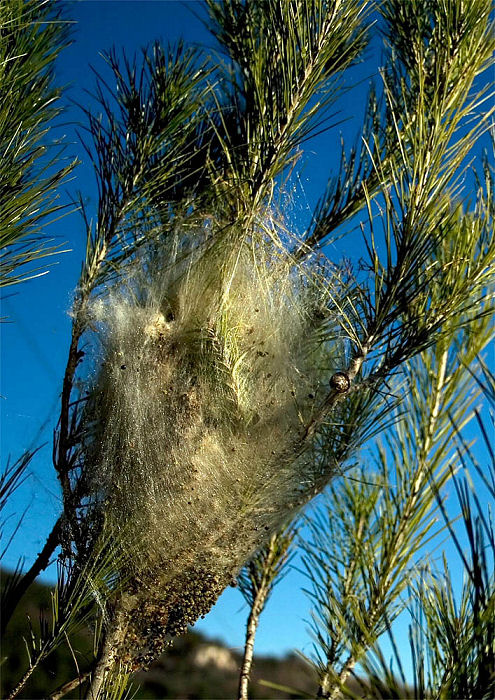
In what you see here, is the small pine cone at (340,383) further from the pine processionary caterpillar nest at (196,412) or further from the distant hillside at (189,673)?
the distant hillside at (189,673)

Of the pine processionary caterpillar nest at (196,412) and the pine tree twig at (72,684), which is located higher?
the pine processionary caterpillar nest at (196,412)

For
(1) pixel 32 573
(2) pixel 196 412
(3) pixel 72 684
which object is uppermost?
(2) pixel 196 412

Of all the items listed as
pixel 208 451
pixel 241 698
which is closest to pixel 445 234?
pixel 208 451

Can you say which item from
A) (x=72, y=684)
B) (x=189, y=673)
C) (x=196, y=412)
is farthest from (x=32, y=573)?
(x=189, y=673)

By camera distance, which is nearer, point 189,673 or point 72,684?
point 72,684

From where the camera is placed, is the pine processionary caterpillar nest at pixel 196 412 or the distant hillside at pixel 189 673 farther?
the distant hillside at pixel 189 673

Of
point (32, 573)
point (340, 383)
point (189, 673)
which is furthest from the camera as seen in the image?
point (189, 673)

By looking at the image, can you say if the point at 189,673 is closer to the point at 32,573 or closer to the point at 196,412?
the point at 32,573

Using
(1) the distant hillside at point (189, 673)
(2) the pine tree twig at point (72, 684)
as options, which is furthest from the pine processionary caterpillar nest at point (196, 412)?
(1) the distant hillside at point (189, 673)

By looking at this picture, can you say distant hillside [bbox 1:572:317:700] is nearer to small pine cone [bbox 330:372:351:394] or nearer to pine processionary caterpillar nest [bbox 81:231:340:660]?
pine processionary caterpillar nest [bbox 81:231:340:660]

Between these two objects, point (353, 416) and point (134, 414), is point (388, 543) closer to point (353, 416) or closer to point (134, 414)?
→ point (353, 416)

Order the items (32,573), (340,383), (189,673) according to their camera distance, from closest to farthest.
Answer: (340,383)
(32,573)
(189,673)
